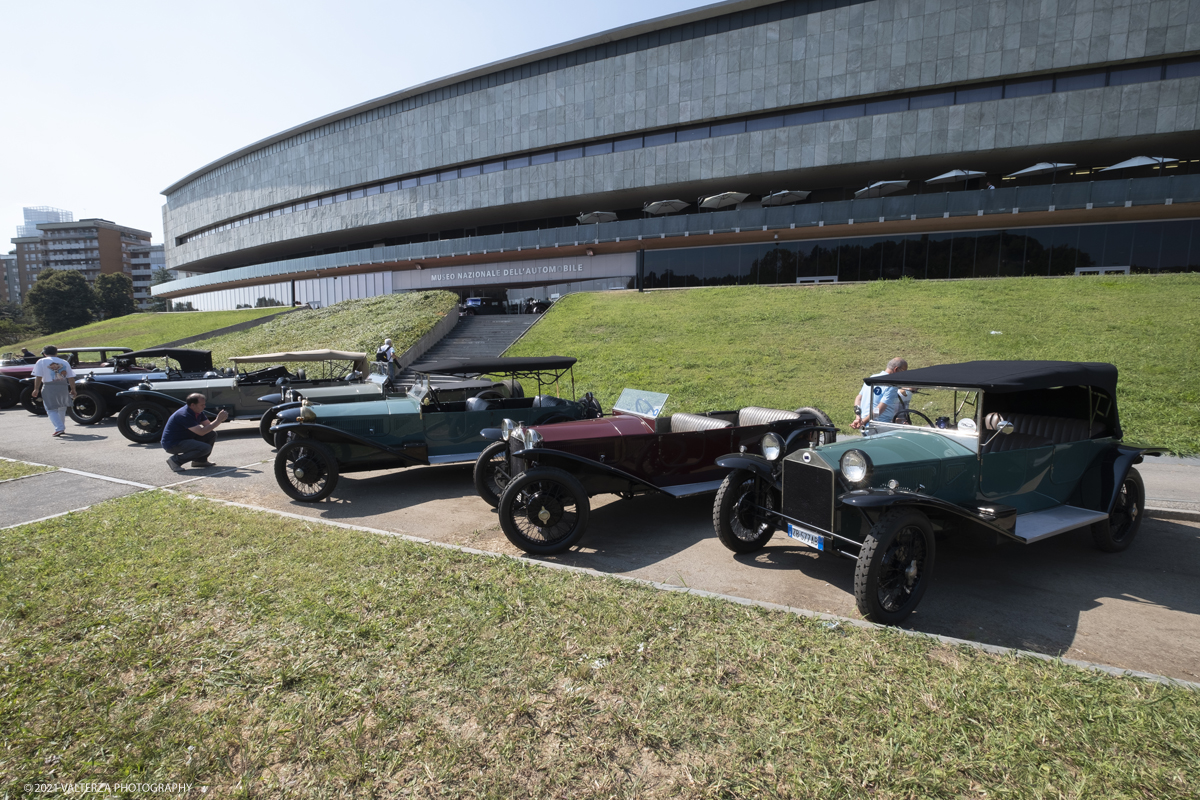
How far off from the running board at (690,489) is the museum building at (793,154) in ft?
81.5

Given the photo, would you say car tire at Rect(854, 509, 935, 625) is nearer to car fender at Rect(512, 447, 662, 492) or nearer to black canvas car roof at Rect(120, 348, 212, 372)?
car fender at Rect(512, 447, 662, 492)

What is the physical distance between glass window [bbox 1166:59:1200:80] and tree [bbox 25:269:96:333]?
94737 mm

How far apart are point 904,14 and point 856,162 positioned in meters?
6.88

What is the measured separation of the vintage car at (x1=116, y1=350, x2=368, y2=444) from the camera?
10.8 m

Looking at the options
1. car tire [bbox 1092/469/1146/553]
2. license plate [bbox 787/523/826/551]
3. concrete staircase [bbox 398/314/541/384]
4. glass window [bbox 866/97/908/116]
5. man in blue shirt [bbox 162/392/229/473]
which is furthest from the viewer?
glass window [bbox 866/97/908/116]

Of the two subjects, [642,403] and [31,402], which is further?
[31,402]

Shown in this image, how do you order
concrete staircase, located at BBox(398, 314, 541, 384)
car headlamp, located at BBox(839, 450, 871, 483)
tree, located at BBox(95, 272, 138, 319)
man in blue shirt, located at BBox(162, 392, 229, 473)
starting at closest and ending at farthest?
car headlamp, located at BBox(839, 450, 871, 483) < man in blue shirt, located at BBox(162, 392, 229, 473) < concrete staircase, located at BBox(398, 314, 541, 384) < tree, located at BBox(95, 272, 138, 319)

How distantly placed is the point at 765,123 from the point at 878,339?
19.3m

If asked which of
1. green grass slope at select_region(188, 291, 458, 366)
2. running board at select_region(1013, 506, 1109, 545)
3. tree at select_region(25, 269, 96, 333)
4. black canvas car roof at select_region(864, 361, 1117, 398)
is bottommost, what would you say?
running board at select_region(1013, 506, 1109, 545)

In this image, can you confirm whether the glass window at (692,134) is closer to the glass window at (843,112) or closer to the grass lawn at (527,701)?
the glass window at (843,112)

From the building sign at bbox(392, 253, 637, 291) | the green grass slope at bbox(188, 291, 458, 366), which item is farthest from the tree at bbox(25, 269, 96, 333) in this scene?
the building sign at bbox(392, 253, 637, 291)

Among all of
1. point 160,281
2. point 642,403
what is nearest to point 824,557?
point 642,403

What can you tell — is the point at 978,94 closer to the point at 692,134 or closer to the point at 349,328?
the point at 692,134

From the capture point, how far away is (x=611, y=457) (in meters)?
6.06
